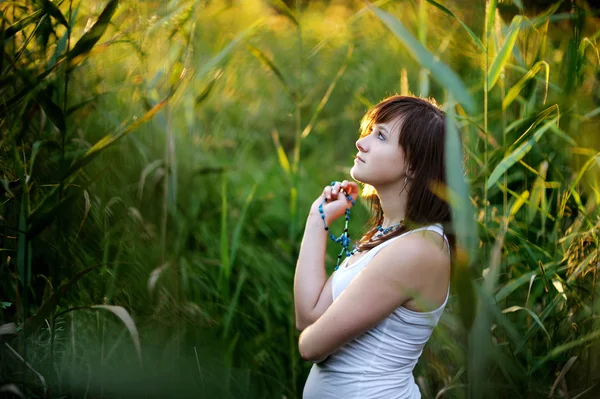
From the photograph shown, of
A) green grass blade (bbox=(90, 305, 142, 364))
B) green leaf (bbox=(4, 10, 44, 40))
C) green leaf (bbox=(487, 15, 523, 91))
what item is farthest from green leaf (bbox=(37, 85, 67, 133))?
green leaf (bbox=(487, 15, 523, 91))

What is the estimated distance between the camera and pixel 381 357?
1004 mm

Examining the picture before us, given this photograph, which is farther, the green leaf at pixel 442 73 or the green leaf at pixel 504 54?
the green leaf at pixel 504 54

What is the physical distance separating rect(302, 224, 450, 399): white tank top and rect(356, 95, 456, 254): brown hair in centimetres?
3

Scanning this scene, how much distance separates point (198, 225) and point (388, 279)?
1.12m

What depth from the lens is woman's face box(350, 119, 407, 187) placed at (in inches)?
40.0

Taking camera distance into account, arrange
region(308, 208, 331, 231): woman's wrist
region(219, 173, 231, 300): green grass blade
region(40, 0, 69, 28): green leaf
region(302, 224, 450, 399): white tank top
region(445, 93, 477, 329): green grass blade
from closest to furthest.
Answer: region(445, 93, 477, 329): green grass blade < region(40, 0, 69, 28): green leaf < region(302, 224, 450, 399): white tank top < region(308, 208, 331, 231): woman's wrist < region(219, 173, 231, 300): green grass blade

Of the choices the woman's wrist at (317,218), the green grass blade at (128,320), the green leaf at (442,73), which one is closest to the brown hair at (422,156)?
the woman's wrist at (317,218)

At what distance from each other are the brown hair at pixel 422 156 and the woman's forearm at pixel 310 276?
105 millimetres

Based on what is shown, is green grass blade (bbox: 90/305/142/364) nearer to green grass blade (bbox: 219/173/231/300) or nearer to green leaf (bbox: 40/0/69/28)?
green leaf (bbox: 40/0/69/28)

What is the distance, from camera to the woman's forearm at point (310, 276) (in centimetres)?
107

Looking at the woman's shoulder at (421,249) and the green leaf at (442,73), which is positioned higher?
the green leaf at (442,73)

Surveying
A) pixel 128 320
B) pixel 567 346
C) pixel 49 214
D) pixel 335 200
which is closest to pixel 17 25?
pixel 49 214

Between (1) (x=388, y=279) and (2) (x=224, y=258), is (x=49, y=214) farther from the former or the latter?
(2) (x=224, y=258)

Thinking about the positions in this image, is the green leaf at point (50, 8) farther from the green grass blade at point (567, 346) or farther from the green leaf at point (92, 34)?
the green grass blade at point (567, 346)
